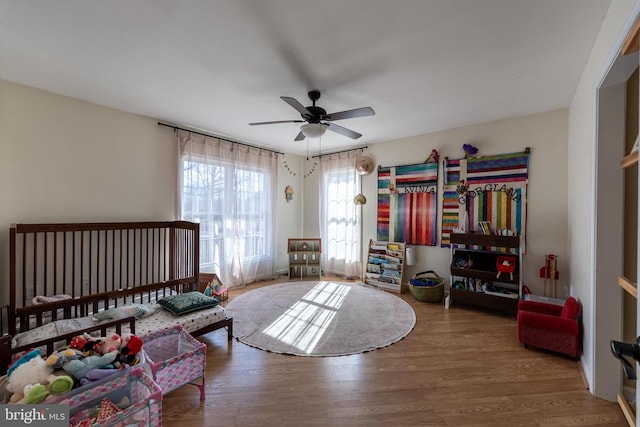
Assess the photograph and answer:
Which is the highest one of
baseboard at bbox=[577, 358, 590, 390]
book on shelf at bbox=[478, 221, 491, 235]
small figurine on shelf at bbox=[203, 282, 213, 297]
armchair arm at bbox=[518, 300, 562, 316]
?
book on shelf at bbox=[478, 221, 491, 235]

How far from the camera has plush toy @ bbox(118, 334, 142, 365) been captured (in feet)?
4.83

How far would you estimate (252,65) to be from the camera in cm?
215

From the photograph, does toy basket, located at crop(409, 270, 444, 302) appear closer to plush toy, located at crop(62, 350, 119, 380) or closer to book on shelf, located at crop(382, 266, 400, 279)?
book on shelf, located at crop(382, 266, 400, 279)

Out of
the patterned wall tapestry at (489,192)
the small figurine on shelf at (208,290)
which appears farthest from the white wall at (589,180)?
the small figurine on shelf at (208,290)

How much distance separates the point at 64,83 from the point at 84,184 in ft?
3.40

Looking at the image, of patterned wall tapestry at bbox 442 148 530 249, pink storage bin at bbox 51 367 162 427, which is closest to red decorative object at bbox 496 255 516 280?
patterned wall tapestry at bbox 442 148 530 249

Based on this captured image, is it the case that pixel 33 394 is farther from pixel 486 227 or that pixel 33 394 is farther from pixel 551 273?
pixel 551 273

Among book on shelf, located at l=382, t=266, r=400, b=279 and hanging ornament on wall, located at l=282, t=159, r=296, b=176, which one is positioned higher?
hanging ornament on wall, located at l=282, t=159, r=296, b=176

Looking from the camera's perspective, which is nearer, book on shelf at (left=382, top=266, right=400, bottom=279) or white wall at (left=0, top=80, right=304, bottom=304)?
white wall at (left=0, top=80, right=304, bottom=304)

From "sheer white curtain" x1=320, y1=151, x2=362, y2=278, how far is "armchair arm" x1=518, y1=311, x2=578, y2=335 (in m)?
2.72

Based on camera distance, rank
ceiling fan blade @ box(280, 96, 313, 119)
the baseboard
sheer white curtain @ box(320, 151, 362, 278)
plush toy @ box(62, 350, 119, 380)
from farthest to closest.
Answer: sheer white curtain @ box(320, 151, 362, 278) < ceiling fan blade @ box(280, 96, 313, 119) < the baseboard < plush toy @ box(62, 350, 119, 380)

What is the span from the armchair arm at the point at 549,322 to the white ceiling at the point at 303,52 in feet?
7.07

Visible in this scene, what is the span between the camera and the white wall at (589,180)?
1460mm

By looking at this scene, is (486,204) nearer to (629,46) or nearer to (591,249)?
(591,249)
